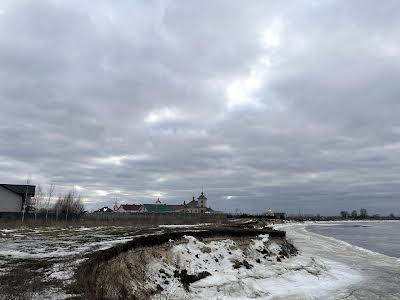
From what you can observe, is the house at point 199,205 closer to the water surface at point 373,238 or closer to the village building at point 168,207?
the village building at point 168,207

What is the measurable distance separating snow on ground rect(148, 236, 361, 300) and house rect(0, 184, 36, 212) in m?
49.5

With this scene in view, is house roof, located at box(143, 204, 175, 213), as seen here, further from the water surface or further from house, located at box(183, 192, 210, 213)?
the water surface

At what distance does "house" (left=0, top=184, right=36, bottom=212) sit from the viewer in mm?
67125

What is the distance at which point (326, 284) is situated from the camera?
2350 cm

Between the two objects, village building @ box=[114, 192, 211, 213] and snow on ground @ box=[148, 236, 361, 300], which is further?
village building @ box=[114, 192, 211, 213]

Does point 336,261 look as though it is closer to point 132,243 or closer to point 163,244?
point 163,244

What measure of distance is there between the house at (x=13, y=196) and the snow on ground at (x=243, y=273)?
4945cm

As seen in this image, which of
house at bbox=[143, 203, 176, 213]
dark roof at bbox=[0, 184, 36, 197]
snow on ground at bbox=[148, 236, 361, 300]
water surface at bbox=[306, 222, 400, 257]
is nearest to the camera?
snow on ground at bbox=[148, 236, 361, 300]

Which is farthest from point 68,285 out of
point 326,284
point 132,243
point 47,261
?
point 326,284

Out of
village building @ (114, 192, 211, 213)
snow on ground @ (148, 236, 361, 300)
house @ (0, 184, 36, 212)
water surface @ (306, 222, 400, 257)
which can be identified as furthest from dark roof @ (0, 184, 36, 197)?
village building @ (114, 192, 211, 213)

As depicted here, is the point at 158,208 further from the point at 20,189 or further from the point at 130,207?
the point at 20,189

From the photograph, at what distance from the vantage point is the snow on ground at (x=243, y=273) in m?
19.1

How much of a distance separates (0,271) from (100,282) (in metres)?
3.47

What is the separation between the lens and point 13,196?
225 ft
